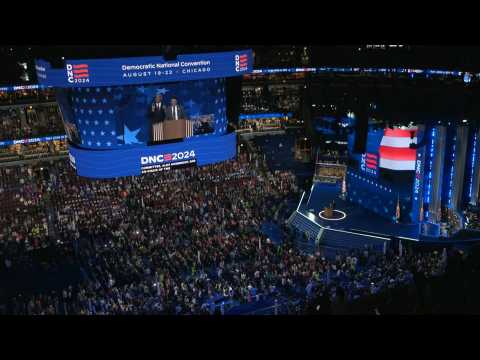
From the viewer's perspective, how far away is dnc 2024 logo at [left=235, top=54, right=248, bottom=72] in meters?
21.3

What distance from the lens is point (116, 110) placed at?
20578mm

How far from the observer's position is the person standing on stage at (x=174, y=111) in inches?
837

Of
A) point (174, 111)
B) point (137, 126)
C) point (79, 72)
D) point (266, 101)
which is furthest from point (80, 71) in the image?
point (266, 101)

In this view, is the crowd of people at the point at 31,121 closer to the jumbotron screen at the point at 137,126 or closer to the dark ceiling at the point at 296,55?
the dark ceiling at the point at 296,55

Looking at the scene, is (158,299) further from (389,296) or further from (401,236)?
(401,236)

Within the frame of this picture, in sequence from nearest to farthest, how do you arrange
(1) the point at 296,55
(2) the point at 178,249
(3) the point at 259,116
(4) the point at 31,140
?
(2) the point at 178,249 → (4) the point at 31,140 → (3) the point at 259,116 → (1) the point at 296,55

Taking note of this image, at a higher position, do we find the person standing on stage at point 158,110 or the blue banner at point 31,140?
the person standing on stage at point 158,110

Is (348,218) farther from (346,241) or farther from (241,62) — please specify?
(241,62)

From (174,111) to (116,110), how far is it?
2.58 metres

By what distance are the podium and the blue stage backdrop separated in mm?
326

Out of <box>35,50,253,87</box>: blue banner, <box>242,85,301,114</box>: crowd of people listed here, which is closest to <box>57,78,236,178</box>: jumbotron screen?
<box>35,50,253,87</box>: blue banner

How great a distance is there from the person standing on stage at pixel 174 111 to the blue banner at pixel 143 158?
4.00ft

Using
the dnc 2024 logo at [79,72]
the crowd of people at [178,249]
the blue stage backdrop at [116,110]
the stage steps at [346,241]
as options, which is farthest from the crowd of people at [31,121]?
the stage steps at [346,241]

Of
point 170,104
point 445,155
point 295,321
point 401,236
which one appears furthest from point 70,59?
point 445,155
